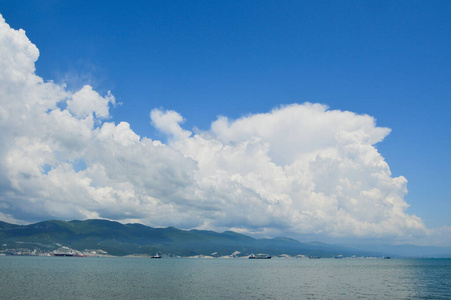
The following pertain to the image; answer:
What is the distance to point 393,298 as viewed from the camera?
93.3 m

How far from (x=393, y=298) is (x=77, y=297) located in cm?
9205

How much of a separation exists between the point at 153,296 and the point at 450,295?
308ft

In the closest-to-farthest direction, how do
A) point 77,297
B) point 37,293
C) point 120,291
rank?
point 77,297
point 37,293
point 120,291

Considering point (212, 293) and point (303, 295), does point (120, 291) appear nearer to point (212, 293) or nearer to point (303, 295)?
point (212, 293)

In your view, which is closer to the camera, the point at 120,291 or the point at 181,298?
the point at 181,298

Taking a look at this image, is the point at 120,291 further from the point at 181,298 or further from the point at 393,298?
the point at 393,298

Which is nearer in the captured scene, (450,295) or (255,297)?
(255,297)

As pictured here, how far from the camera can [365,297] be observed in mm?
94312

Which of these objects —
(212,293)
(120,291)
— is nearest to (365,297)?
(212,293)

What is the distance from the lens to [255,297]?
308ft

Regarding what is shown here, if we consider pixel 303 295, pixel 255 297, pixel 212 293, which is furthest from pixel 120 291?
pixel 303 295

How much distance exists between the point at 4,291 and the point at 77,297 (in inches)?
1093

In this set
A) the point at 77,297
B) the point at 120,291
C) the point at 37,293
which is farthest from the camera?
the point at 120,291

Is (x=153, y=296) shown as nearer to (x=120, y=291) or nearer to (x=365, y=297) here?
(x=120, y=291)
